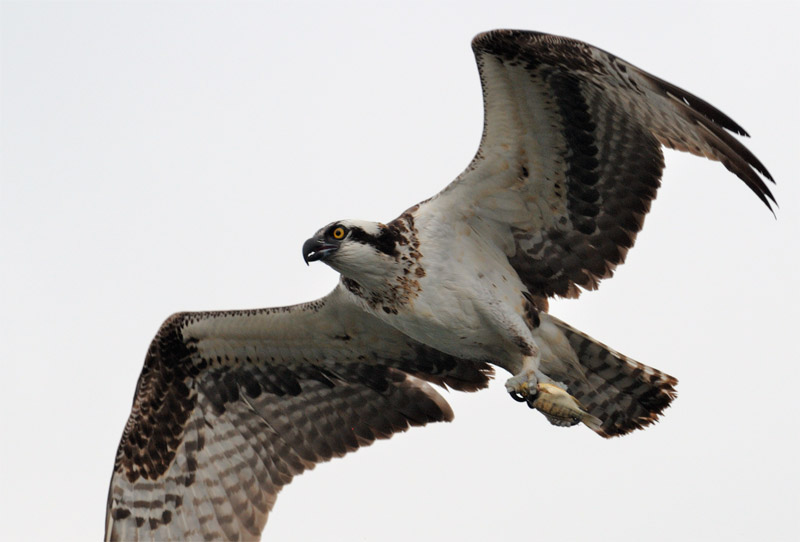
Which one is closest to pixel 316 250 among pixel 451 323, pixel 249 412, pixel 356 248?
pixel 356 248

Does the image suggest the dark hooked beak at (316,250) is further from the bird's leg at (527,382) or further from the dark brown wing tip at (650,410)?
the dark brown wing tip at (650,410)

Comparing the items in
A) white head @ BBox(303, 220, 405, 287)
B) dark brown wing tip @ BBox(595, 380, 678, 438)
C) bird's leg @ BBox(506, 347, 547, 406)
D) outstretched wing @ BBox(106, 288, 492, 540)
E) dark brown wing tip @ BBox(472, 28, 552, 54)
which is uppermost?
dark brown wing tip @ BBox(472, 28, 552, 54)

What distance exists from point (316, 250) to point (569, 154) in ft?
8.22

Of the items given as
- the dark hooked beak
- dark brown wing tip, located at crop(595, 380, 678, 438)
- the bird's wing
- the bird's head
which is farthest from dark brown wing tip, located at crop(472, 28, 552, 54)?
dark brown wing tip, located at crop(595, 380, 678, 438)

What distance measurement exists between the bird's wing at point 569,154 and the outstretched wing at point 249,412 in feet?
4.95

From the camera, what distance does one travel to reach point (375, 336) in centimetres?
1114

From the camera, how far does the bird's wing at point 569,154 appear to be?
9242 mm

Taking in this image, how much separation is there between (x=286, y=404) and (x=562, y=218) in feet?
11.6

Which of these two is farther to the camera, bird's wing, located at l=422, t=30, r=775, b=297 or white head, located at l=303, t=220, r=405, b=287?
white head, located at l=303, t=220, r=405, b=287

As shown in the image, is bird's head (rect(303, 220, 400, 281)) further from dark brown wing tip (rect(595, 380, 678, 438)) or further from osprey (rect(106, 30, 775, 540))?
dark brown wing tip (rect(595, 380, 678, 438))

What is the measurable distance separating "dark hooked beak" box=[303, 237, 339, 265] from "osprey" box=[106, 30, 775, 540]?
12 millimetres

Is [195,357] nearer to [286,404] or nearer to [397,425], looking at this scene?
[286,404]

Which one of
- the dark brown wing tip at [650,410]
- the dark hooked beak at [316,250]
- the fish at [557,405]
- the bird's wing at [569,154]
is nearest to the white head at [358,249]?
the dark hooked beak at [316,250]

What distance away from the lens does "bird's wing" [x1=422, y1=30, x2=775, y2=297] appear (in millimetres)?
9242
